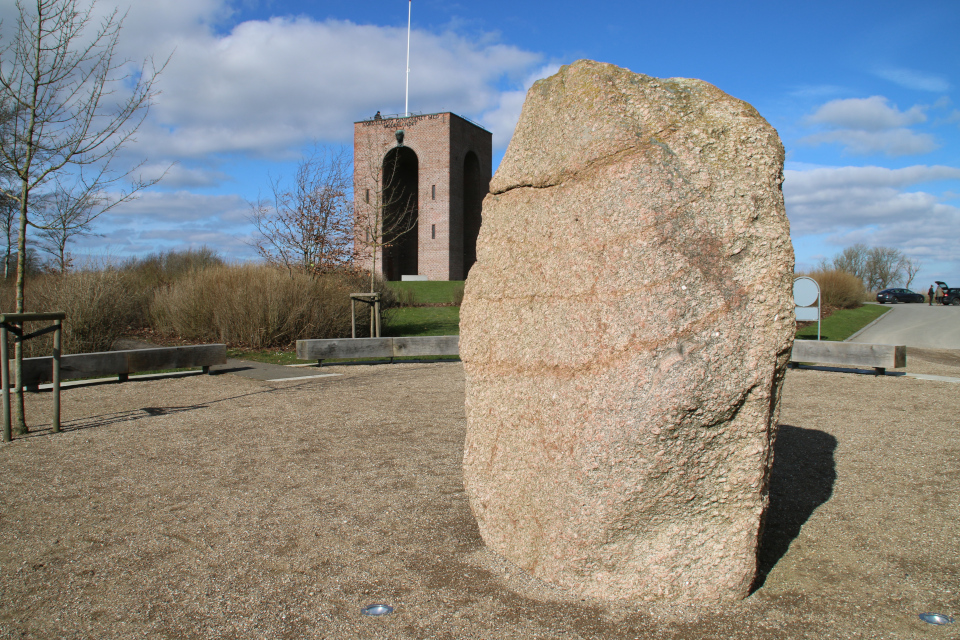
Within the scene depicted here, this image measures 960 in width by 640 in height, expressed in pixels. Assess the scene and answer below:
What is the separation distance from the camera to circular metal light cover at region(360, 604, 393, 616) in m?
2.51

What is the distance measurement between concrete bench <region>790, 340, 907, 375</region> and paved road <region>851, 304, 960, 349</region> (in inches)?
311

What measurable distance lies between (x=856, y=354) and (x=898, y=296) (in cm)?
3743

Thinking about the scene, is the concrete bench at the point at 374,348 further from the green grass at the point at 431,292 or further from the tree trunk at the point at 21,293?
the green grass at the point at 431,292

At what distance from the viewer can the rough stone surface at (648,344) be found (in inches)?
93.4

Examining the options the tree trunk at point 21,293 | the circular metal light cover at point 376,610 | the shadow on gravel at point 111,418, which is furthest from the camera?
the shadow on gravel at point 111,418

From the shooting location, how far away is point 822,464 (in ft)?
15.1

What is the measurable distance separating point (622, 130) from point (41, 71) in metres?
5.69

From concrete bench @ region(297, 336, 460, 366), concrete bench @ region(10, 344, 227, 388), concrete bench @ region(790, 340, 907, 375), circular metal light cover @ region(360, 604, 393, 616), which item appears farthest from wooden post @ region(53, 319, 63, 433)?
concrete bench @ region(790, 340, 907, 375)

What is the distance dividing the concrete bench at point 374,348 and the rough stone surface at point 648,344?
8084mm

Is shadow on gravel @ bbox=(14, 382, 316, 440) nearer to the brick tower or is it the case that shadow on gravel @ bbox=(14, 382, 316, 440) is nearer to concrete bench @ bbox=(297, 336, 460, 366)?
concrete bench @ bbox=(297, 336, 460, 366)

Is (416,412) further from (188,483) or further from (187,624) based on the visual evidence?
(187,624)

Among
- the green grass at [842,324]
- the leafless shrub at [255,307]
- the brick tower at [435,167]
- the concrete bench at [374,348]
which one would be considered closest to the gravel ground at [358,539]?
the concrete bench at [374,348]

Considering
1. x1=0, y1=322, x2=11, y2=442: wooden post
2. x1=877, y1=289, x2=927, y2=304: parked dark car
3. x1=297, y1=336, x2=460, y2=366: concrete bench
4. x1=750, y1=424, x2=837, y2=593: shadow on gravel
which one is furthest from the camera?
x1=877, y1=289, x2=927, y2=304: parked dark car

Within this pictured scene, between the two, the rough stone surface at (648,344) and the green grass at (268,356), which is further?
the green grass at (268,356)
